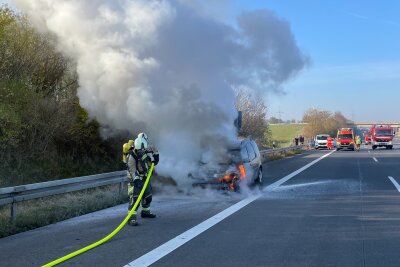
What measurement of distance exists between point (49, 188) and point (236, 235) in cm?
447

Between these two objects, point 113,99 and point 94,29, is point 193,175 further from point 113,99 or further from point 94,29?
point 94,29

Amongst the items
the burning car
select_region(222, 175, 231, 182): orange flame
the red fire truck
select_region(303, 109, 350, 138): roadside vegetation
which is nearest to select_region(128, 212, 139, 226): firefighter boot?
the burning car

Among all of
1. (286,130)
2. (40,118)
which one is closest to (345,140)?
(40,118)

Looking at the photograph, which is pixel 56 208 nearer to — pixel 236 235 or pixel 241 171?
pixel 236 235

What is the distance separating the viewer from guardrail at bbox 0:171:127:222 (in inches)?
344

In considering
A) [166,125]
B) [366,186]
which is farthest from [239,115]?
[366,186]

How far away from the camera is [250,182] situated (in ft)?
47.1

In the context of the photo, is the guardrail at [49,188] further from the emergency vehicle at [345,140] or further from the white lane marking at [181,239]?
the emergency vehicle at [345,140]

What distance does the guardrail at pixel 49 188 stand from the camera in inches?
344

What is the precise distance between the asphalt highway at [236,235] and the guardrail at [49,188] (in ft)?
2.88

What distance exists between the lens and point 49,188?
9969 millimetres

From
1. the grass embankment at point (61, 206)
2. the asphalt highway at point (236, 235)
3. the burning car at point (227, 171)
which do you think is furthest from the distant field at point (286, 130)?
the asphalt highway at point (236, 235)

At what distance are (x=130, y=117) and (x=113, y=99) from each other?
2.17 feet

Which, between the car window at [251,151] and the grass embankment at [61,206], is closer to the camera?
the grass embankment at [61,206]
